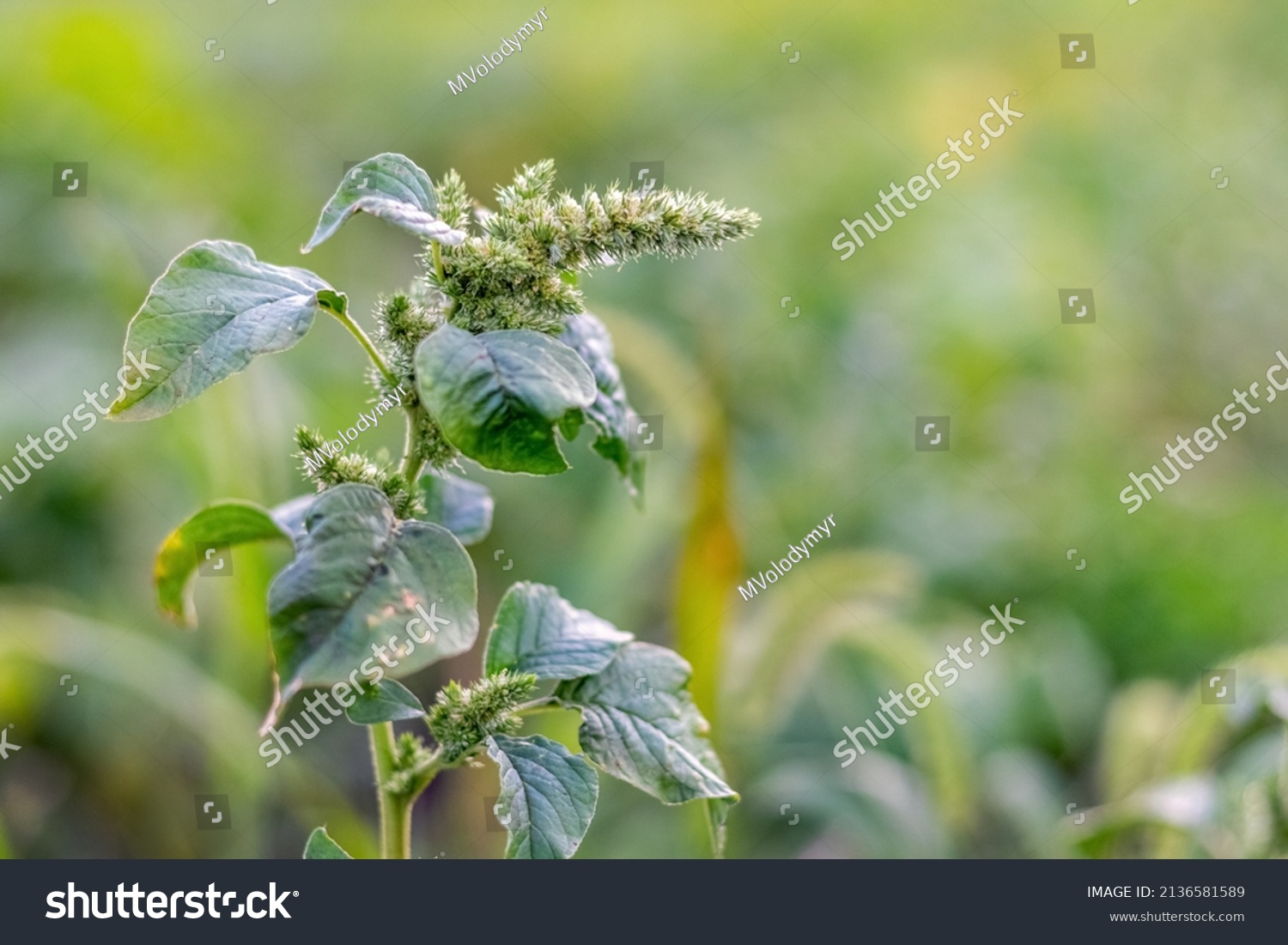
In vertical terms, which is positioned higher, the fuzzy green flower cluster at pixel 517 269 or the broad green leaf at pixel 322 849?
the fuzzy green flower cluster at pixel 517 269

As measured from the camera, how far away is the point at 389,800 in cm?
75

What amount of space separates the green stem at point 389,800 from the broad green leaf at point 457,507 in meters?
0.16

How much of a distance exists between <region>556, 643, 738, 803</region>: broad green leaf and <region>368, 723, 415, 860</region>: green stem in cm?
13

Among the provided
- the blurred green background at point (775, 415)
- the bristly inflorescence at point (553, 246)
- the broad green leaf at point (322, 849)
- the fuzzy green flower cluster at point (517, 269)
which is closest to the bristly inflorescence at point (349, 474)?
the fuzzy green flower cluster at point (517, 269)

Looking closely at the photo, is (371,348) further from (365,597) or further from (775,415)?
(775,415)

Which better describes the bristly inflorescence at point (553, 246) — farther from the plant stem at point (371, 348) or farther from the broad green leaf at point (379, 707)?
the broad green leaf at point (379, 707)

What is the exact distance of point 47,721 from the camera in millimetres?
1772

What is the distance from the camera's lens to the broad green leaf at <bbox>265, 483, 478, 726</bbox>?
57 centimetres

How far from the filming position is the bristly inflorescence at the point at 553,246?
0.69m

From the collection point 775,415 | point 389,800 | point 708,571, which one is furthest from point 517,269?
point 775,415

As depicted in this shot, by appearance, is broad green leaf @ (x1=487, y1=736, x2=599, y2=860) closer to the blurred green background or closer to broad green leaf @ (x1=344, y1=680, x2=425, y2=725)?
broad green leaf @ (x1=344, y1=680, x2=425, y2=725)

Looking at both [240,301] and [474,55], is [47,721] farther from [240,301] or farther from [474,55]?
[474,55]

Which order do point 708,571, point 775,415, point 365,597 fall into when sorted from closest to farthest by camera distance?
point 365,597 → point 708,571 → point 775,415

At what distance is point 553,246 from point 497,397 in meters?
0.14
